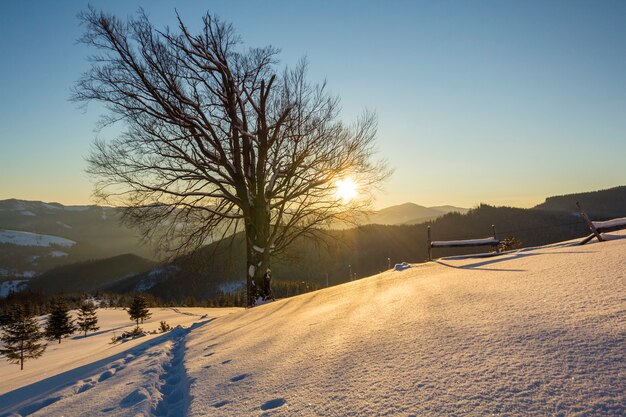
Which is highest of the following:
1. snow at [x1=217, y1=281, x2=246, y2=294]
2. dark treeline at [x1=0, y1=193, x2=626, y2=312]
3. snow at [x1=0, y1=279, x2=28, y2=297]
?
snow at [x1=0, y1=279, x2=28, y2=297]

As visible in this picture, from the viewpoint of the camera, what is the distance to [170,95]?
31.0 ft

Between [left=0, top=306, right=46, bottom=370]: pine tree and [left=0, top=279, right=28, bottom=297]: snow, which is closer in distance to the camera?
[left=0, top=306, right=46, bottom=370]: pine tree

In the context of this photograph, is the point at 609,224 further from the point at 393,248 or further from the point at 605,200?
the point at 605,200

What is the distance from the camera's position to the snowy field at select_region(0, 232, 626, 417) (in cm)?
193

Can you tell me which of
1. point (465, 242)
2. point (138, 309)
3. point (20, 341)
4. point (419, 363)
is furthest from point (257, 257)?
point (20, 341)

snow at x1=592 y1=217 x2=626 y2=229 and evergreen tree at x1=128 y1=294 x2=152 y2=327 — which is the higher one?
snow at x1=592 y1=217 x2=626 y2=229

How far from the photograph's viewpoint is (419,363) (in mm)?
2514

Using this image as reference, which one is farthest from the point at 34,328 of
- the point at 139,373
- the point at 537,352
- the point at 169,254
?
the point at 537,352

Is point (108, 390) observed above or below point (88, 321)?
above

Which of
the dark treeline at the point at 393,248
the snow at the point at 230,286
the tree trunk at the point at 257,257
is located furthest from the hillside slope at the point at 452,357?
the snow at the point at 230,286

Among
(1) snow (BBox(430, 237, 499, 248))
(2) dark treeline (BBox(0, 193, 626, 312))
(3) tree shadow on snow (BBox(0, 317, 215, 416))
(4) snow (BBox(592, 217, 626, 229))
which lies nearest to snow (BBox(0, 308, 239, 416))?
(3) tree shadow on snow (BBox(0, 317, 215, 416))

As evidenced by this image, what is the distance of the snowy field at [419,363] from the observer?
1934 mm

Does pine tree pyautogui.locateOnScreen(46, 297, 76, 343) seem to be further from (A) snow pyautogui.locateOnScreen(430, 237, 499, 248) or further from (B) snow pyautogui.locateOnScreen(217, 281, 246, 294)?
(B) snow pyautogui.locateOnScreen(217, 281, 246, 294)

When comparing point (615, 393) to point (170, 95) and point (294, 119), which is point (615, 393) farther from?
point (170, 95)
